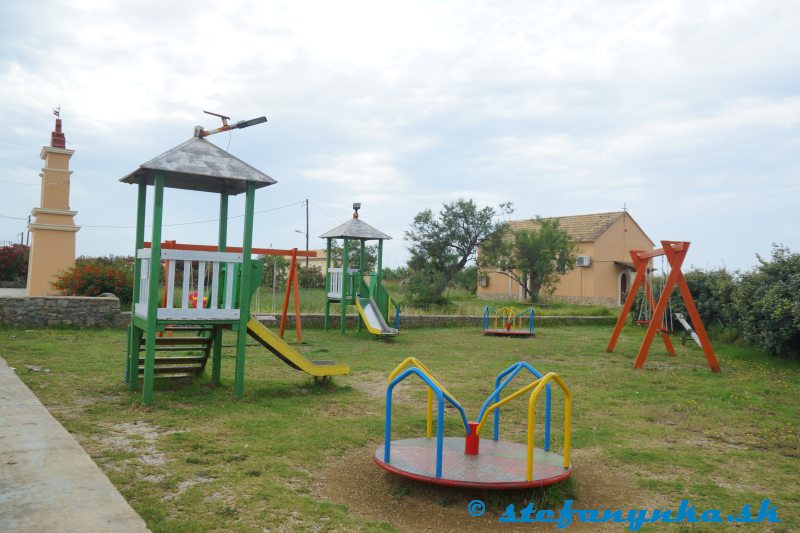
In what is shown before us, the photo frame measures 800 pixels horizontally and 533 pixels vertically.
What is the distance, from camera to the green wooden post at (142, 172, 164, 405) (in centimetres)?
743

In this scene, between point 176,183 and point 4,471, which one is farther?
point 176,183

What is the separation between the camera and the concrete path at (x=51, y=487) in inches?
126

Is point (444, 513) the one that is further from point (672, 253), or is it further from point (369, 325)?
point (369, 325)

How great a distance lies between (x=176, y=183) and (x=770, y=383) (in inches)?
387

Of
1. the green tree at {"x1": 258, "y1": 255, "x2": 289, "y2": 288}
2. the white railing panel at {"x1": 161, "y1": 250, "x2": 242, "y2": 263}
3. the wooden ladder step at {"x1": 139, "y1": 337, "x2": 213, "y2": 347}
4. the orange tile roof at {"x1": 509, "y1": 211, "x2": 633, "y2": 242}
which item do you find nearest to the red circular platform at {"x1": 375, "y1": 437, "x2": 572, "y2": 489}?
the white railing panel at {"x1": 161, "y1": 250, "x2": 242, "y2": 263}

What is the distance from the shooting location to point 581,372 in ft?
36.5

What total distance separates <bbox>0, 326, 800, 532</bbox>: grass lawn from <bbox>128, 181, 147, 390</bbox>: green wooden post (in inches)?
11.3

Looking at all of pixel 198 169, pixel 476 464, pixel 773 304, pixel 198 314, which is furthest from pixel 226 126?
pixel 773 304

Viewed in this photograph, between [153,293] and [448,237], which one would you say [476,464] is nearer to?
[153,293]

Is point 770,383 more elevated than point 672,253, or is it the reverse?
point 672,253

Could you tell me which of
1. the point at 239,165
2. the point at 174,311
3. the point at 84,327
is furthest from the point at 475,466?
the point at 84,327

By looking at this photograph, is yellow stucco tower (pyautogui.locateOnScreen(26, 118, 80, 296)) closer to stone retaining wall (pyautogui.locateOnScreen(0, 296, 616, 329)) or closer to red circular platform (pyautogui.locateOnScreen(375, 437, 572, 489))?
stone retaining wall (pyautogui.locateOnScreen(0, 296, 616, 329))

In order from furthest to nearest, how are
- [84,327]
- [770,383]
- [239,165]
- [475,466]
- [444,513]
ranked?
[84,327] → [770,383] → [239,165] → [475,466] → [444,513]

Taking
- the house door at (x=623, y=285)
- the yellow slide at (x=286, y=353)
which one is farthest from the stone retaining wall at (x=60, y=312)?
the house door at (x=623, y=285)
